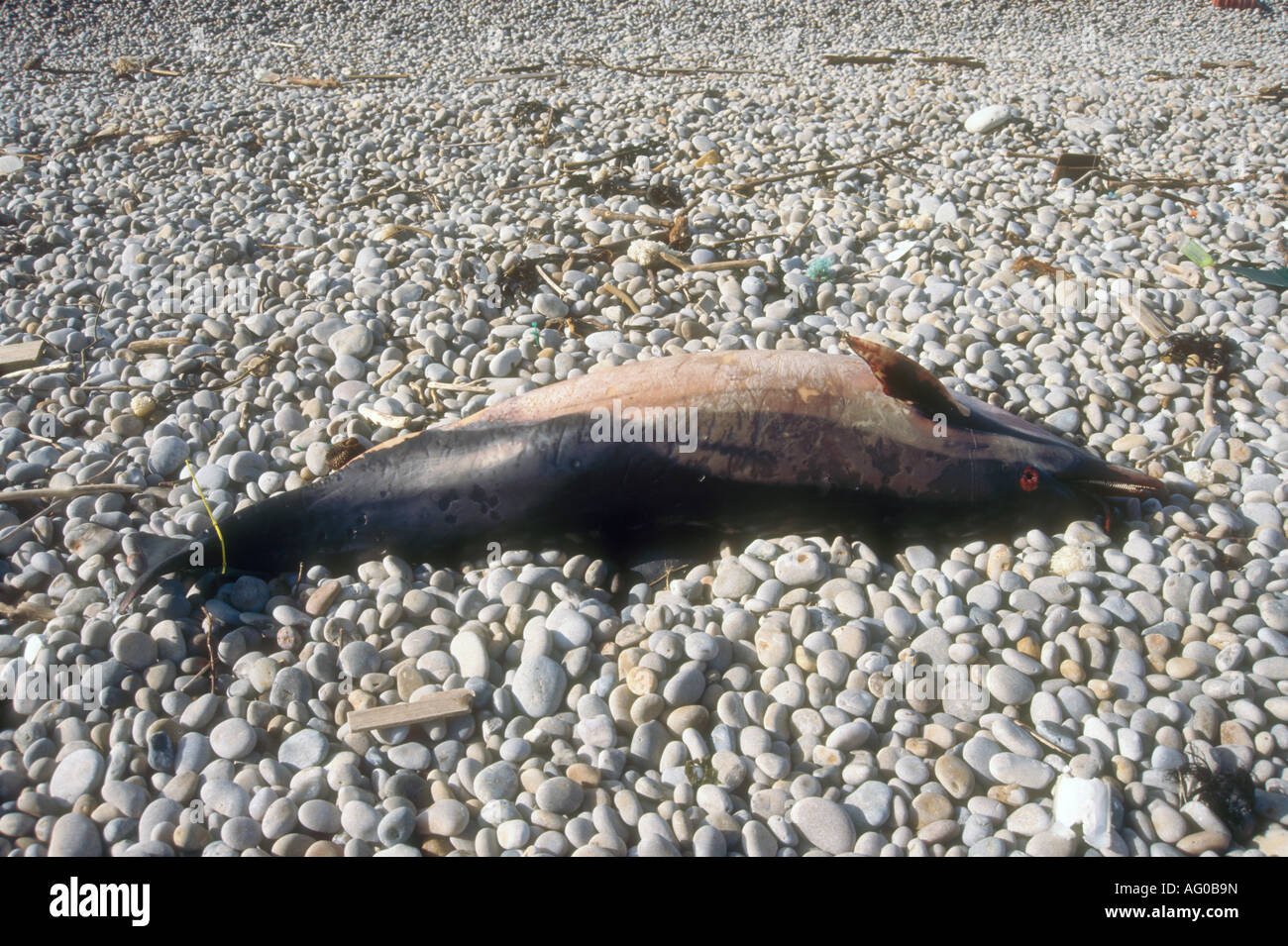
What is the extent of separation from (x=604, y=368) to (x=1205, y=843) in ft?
9.28

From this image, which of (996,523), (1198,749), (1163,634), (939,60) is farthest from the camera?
(939,60)

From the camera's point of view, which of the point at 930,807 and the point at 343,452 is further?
the point at 343,452

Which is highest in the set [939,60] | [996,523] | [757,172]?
[939,60]

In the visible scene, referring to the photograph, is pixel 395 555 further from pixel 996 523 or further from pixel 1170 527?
pixel 1170 527

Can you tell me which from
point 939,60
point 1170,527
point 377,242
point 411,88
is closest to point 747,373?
point 1170,527

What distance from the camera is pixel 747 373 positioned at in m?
3.21

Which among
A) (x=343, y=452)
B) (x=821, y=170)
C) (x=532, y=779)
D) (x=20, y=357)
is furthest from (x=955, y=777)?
(x=20, y=357)

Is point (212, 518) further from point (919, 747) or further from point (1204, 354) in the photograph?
point (1204, 354)

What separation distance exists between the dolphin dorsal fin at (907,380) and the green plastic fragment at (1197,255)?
315 cm

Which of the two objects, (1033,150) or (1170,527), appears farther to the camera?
(1033,150)

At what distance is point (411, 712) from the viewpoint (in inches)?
103

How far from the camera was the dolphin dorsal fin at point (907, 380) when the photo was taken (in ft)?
9.61

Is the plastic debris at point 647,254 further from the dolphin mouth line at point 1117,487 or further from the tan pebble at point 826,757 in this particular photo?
the tan pebble at point 826,757
